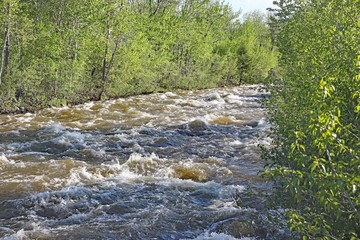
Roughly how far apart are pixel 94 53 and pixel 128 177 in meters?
19.8

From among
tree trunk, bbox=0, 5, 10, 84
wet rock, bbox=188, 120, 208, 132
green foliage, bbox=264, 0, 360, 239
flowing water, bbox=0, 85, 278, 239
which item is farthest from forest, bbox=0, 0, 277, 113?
green foliage, bbox=264, 0, 360, 239

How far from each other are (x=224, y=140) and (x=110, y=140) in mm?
5220

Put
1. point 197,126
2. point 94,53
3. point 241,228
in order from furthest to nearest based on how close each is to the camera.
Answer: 1. point 94,53
2. point 197,126
3. point 241,228

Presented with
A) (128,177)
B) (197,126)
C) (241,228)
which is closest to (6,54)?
(197,126)

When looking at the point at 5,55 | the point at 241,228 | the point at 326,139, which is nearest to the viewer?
the point at 326,139

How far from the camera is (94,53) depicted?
3084cm

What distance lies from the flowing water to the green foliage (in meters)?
1.76

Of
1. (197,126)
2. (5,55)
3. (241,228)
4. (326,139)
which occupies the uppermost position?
(326,139)

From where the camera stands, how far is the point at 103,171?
13.2 metres

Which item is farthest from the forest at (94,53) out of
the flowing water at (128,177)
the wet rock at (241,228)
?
the wet rock at (241,228)

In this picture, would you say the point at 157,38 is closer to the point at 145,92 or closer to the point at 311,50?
the point at 145,92

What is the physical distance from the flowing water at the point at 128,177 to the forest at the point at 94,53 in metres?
2.50

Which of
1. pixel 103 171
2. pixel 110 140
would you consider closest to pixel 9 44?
pixel 110 140

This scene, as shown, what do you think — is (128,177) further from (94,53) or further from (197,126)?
(94,53)
